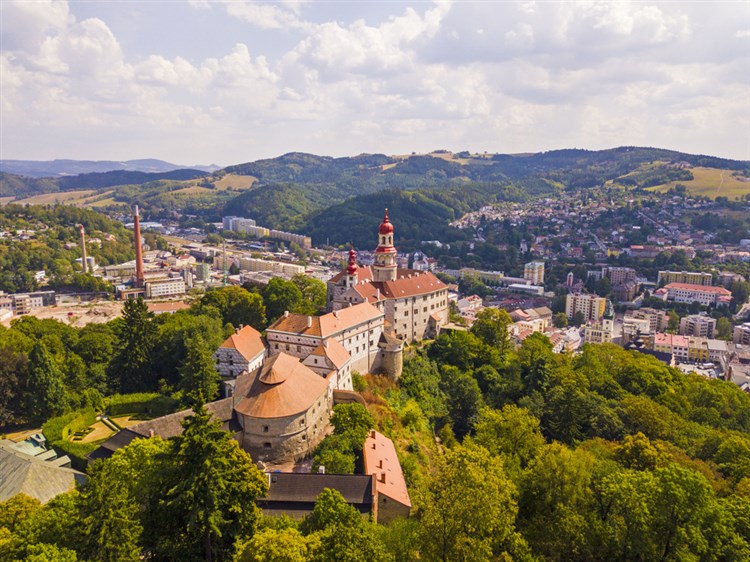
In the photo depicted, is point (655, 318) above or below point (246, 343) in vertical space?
below

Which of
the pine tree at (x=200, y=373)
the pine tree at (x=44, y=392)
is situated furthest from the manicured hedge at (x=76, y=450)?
the pine tree at (x=200, y=373)

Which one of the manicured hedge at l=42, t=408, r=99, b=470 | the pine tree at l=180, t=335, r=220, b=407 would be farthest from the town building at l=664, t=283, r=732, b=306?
the manicured hedge at l=42, t=408, r=99, b=470

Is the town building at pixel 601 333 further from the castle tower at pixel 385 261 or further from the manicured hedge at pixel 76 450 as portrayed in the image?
the manicured hedge at pixel 76 450

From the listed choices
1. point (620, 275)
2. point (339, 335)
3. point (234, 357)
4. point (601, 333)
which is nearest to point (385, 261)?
point (339, 335)

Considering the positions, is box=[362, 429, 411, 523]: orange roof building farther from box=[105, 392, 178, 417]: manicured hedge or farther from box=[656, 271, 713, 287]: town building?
box=[656, 271, 713, 287]: town building

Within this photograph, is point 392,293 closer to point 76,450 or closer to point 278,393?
point 278,393

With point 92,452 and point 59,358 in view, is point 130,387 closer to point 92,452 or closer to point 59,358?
point 59,358

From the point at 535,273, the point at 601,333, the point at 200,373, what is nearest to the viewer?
the point at 200,373
